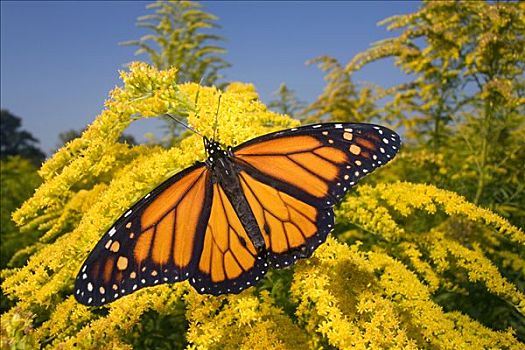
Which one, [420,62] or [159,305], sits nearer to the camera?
[159,305]

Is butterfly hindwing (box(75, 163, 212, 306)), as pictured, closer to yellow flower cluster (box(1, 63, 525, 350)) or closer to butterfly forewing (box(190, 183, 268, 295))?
butterfly forewing (box(190, 183, 268, 295))

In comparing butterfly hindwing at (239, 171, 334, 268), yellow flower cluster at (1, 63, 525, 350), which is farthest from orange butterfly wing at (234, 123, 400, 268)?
yellow flower cluster at (1, 63, 525, 350)

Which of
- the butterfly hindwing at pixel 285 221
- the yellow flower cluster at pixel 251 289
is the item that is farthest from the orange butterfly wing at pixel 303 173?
the yellow flower cluster at pixel 251 289

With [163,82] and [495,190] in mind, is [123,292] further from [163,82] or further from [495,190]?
[495,190]

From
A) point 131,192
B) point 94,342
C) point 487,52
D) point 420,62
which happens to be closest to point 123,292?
point 94,342

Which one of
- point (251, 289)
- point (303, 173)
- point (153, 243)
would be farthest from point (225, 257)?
point (303, 173)

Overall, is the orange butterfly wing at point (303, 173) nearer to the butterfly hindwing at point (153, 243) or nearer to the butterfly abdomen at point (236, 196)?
the butterfly abdomen at point (236, 196)
